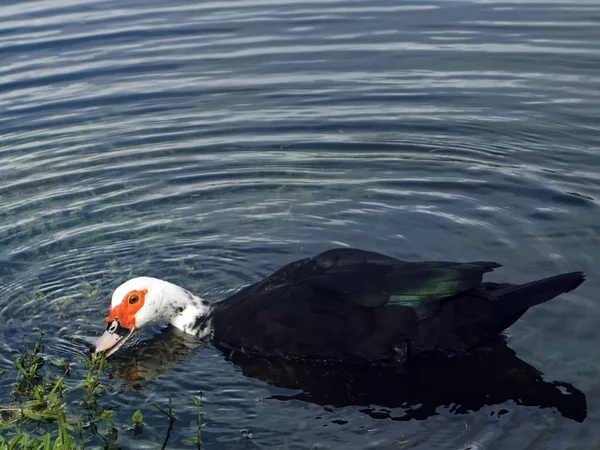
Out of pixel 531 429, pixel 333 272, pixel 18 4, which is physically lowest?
pixel 531 429

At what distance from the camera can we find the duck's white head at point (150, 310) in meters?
6.66

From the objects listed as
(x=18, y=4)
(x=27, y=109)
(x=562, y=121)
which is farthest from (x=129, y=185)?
(x=18, y=4)

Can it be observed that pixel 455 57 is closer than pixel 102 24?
Yes

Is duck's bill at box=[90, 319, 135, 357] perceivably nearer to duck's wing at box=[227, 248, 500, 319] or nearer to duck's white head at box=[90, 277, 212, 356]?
duck's white head at box=[90, 277, 212, 356]

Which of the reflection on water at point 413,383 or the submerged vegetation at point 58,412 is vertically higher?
the submerged vegetation at point 58,412

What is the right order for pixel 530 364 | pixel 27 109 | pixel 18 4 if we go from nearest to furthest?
pixel 530 364 < pixel 27 109 < pixel 18 4

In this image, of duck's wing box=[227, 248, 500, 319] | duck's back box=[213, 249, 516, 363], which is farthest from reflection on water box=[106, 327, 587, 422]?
duck's wing box=[227, 248, 500, 319]

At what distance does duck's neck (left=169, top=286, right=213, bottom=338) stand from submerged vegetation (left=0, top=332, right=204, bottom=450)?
825mm

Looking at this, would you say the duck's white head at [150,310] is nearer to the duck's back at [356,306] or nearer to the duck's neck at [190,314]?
the duck's neck at [190,314]

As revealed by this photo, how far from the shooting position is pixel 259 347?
6.48 meters

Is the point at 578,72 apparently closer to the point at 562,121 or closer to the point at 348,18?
the point at 562,121

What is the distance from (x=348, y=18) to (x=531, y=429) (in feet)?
29.6

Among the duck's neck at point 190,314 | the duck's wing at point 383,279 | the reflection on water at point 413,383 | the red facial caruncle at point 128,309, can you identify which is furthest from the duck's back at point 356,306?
the red facial caruncle at point 128,309

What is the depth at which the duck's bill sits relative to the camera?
649cm
